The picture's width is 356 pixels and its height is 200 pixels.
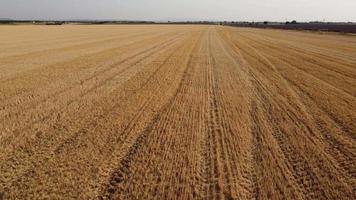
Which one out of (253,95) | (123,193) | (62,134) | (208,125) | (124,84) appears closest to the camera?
(123,193)

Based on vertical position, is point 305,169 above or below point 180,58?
above

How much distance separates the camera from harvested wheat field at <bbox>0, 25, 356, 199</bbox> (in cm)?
362

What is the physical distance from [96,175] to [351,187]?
2.97 metres

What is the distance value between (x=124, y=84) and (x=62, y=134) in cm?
375

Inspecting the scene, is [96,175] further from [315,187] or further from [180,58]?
[180,58]

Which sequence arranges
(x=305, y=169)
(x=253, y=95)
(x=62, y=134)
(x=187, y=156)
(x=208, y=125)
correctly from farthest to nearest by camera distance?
(x=253, y=95)
(x=208, y=125)
(x=62, y=134)
(x=187, y=156)
(x=305, y=169)

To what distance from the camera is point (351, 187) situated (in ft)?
12.2

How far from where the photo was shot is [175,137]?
5.03 m

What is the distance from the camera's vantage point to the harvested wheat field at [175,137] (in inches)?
142

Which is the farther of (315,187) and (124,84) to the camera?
(124,84)

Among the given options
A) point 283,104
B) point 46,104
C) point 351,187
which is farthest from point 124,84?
point 351,187

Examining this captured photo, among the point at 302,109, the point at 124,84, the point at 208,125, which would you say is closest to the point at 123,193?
the point at 208,125

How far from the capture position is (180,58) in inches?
563

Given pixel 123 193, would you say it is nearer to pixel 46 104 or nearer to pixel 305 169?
pixel 305 169
